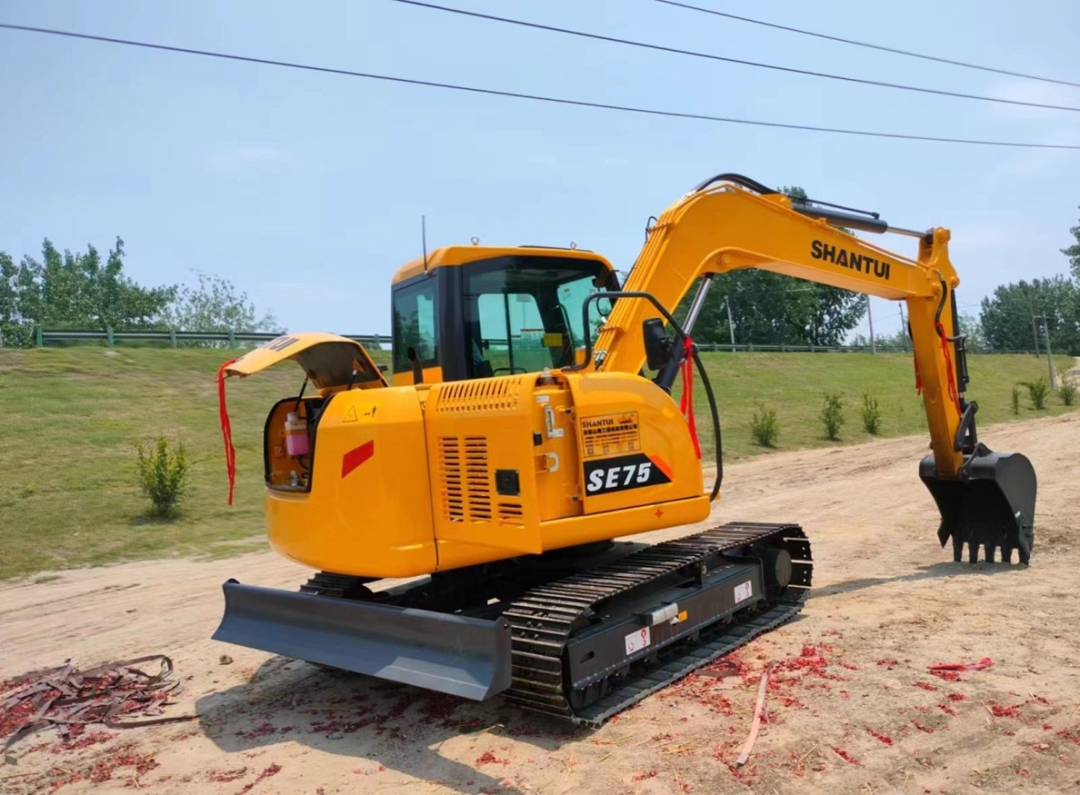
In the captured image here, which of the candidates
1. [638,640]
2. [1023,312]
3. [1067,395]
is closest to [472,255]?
[638,640]

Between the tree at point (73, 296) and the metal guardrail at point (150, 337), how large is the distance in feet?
Result: 101

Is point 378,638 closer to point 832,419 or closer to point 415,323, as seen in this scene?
point 415,323

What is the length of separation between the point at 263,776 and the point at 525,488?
2.08 meters

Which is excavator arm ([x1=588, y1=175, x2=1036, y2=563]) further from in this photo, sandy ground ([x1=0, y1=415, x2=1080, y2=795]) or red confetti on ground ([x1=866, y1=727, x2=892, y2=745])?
red confetti on ground ([x1=866, y1=727, x2=892, y2=745])

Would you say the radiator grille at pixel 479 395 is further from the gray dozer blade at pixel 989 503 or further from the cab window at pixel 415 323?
the gray dozer blade at pixel 989 503

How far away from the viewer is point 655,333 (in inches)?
227

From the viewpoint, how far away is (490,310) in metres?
6.11

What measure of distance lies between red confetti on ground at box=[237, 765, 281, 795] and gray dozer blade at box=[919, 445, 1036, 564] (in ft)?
21.7

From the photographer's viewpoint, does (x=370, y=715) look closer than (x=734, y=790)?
No

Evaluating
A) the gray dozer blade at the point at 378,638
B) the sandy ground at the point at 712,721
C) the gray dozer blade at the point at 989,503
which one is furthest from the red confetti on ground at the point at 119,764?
the gray dozer blade at the point at 989,503

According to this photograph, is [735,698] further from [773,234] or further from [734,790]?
[773,234]

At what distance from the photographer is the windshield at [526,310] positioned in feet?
19.8

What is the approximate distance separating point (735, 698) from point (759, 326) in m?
75.8

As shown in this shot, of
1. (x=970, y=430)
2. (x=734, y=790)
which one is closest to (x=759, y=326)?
(x=970, y=430)
